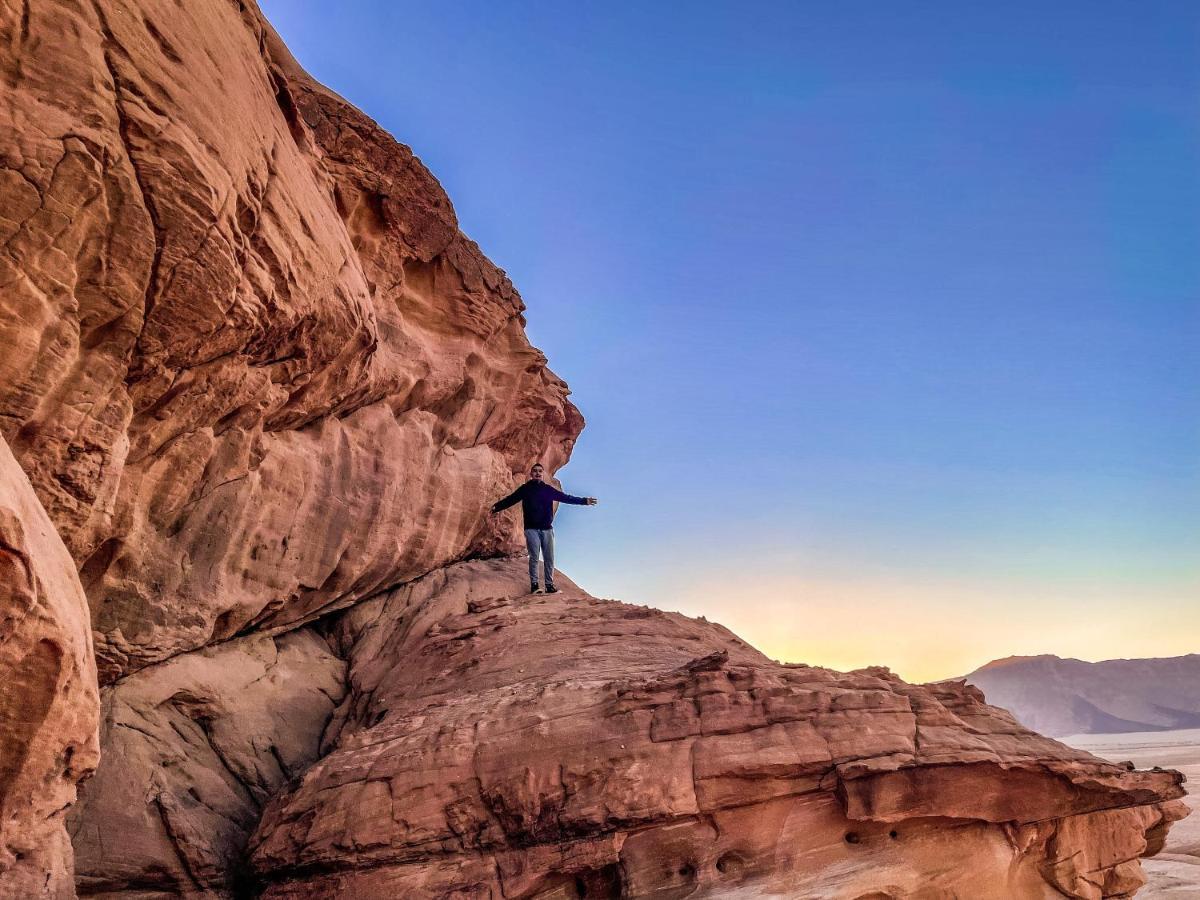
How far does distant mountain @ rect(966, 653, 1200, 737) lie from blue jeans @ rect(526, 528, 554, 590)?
129 meters

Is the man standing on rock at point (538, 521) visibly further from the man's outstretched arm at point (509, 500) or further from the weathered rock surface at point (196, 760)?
the weathered rock surface at point (196, 760)

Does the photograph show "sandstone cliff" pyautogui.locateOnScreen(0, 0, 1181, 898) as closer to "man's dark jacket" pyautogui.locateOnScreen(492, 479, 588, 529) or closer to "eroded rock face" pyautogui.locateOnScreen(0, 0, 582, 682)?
"eroded rock face" pyautogui.locateOnScreen(0, 0, 582, 682)

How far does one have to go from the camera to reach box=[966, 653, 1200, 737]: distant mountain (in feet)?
399

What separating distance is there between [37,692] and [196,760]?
18.2ft

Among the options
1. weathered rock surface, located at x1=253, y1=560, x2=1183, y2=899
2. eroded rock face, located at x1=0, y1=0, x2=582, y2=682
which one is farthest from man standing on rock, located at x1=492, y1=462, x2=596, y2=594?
weathered rock surface, located at x1=253, y1=560, x2=1183, y2=899

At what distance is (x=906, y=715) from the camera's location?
956 cm

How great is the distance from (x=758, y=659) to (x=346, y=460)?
7.23m

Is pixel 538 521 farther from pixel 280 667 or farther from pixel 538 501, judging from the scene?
pixel 280 667

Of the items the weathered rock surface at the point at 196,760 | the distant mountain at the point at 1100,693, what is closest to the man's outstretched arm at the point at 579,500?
the weathered rock surface at the point at 196,760

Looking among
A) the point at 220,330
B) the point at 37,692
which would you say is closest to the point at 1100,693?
the point at 220,330

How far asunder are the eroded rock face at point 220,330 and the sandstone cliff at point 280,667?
39mm

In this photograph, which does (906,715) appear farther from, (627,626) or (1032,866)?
(627,626)

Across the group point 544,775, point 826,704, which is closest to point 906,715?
point 826,704

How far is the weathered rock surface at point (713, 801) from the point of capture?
8.85 meters
